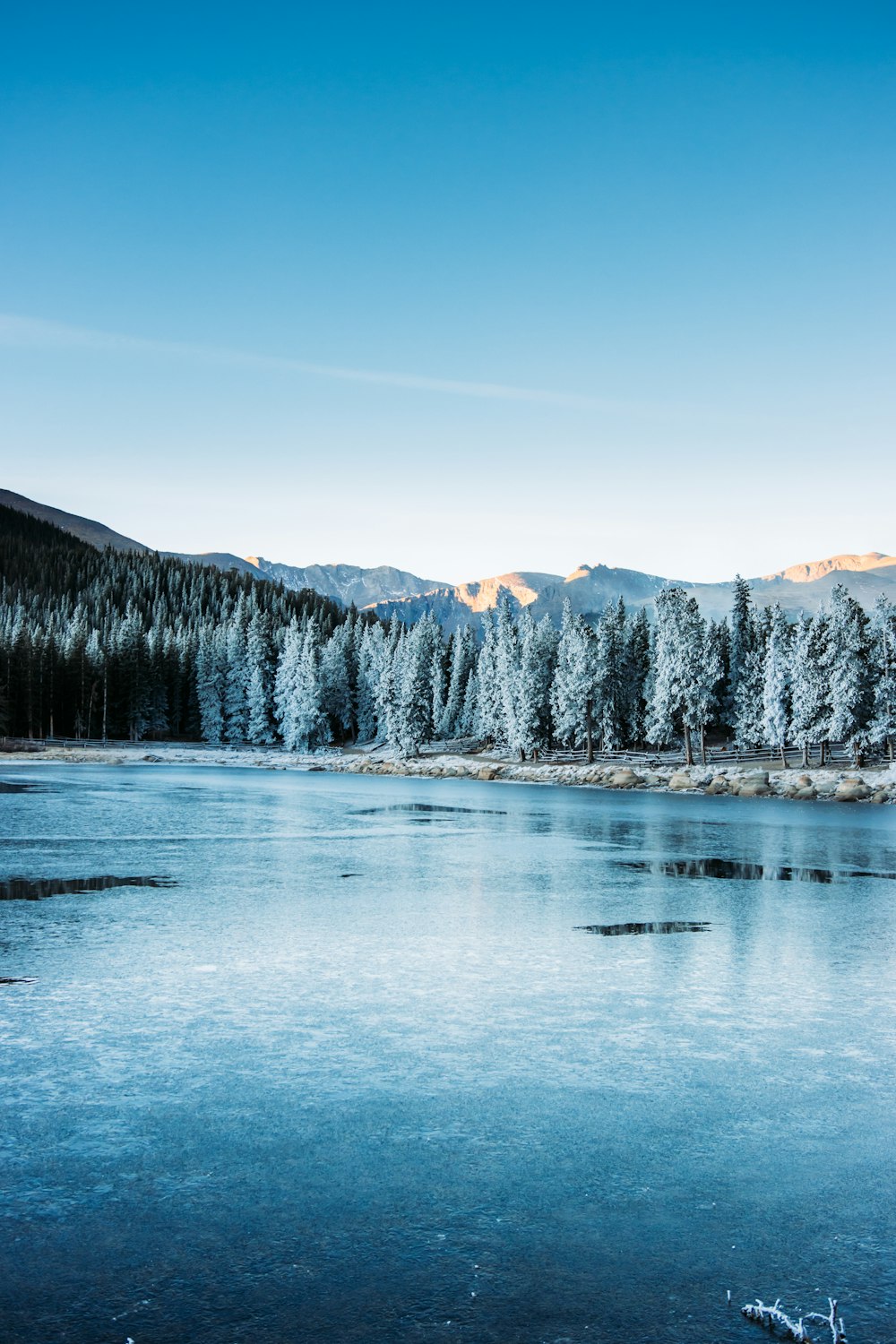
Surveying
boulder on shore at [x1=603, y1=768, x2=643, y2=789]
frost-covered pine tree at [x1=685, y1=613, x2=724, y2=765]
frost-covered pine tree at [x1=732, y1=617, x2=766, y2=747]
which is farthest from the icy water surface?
frost-covered pine tree at [x1=732, y1=617, x2=766, y2=747]

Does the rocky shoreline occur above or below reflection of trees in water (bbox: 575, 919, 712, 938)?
below

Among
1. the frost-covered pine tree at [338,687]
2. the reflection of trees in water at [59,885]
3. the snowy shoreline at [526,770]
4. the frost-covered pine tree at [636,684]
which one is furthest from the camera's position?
the frost-covered pine tree at [338,687]

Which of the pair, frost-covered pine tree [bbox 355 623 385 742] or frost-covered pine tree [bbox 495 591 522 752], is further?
frost-covered pine tree [bbox 355 623 385 742]

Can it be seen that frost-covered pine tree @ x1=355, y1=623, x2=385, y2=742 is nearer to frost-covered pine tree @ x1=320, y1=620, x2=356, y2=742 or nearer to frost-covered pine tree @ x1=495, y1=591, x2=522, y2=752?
frost-covered pine tree @ x1=320, y1=620, x2=356, y2=742

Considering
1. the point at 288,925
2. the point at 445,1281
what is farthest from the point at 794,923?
the point at 445,1281

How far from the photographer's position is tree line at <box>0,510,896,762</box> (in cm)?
6694

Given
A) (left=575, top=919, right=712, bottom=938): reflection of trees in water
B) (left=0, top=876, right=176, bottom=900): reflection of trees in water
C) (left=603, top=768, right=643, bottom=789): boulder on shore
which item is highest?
(left=0, top=876, right=176, bottom=900): reflection of trees in water

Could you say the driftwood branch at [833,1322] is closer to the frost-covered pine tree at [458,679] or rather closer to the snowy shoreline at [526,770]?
the snowy shoreline at [526,770]

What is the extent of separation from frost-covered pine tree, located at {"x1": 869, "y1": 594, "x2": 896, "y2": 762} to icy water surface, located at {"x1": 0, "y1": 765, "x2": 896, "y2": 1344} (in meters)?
52.4

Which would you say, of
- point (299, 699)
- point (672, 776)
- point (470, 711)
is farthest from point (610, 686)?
point (299, 699)

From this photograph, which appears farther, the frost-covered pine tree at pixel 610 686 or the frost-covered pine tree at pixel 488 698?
the frost-covered pine tree at pixel 488 698

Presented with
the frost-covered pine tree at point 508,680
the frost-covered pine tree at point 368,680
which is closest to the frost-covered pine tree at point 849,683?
the frost-covered pine tree at point 508,680

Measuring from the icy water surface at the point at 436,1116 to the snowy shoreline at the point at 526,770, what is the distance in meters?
40.1

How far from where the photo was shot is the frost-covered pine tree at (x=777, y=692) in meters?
69.8
